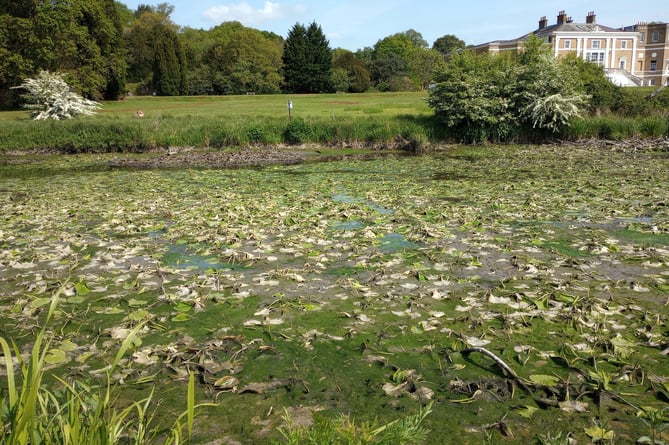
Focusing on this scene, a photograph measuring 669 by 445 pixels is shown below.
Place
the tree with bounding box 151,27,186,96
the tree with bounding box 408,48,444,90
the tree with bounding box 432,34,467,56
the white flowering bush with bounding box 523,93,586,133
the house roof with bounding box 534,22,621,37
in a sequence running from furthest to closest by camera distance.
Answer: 1. the tree with bounding box 432,34,467,56
2. the house roof with bounding box 534,22,621,37
3. the tree with bounding box 408,48,444,90
4. the tree with bounding box 151,27,186,96
5. the white flowering bush with bounding box 523,93,586,133

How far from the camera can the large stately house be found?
7675 cm

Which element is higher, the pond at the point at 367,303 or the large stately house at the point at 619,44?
the large stately house at the point at 619,44

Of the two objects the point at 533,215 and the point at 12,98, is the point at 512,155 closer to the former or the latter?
the point at 533,215

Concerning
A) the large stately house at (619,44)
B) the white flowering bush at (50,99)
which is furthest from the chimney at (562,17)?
the white flowering bush at (50,99)

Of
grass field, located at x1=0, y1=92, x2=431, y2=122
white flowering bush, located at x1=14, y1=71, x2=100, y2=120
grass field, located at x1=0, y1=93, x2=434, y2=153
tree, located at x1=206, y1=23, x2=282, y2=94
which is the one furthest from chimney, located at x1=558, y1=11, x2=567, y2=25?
white flowering bush, located at x1=14, y1=71, x2=100, y2=120

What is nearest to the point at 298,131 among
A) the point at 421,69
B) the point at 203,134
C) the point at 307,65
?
the point at 203,134

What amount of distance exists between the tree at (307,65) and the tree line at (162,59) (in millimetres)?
118

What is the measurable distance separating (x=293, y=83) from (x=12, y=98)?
30757mm

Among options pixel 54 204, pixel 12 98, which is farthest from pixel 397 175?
pixel 12 98

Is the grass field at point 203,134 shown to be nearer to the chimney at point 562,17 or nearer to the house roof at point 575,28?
the house roof at point 575,28

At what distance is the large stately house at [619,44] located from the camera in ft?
252

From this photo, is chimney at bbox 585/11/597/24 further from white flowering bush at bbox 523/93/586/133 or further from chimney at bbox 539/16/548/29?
white flowering bush at bbox 523/93/586/133

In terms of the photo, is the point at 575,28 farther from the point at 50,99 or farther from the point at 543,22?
the point at 50,99

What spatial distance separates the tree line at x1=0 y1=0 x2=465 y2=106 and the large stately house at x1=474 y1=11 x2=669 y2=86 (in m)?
21.2
